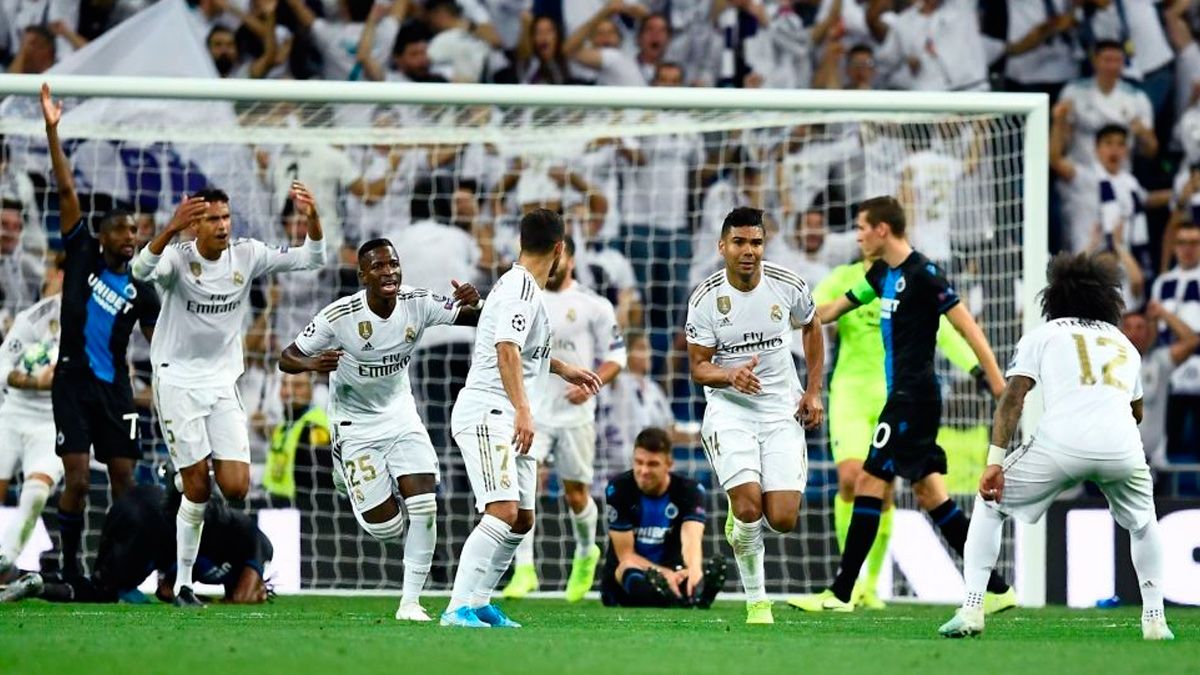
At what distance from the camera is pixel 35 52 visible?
1689cm

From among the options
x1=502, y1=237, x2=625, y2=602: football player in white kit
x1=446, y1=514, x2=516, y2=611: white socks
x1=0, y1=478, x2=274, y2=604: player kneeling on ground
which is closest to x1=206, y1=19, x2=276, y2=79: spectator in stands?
x1=502, y1=237, x2=625, y2=602: football player in white kit

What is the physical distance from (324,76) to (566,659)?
10.9 meters

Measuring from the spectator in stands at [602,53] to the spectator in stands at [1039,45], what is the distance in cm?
348

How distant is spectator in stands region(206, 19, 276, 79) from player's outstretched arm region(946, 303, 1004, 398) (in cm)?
804

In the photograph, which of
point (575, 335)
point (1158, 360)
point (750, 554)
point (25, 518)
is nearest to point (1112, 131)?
point (1158, 360)

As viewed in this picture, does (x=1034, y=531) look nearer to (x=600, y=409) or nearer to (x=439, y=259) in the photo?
(x=600, y=409)

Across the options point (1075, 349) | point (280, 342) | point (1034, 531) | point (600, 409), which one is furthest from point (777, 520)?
point (280, 342)

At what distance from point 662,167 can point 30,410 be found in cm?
615

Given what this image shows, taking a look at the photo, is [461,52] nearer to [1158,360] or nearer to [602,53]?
[602,53]

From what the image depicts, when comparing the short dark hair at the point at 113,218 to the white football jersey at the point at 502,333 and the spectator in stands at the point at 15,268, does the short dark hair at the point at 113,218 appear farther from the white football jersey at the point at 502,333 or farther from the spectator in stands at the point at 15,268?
the white football jersey at the point at 502,333

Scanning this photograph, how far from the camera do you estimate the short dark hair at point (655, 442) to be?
12357mm

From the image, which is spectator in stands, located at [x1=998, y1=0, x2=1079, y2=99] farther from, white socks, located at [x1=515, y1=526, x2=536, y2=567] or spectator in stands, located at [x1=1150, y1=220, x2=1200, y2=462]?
white socks, located at [x1=515, y1=526, x2=536, y2=567]

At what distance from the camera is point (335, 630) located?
9.30 metres

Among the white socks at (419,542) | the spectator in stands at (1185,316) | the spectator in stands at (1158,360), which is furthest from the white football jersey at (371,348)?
the spectator in stands at (1185,316)
